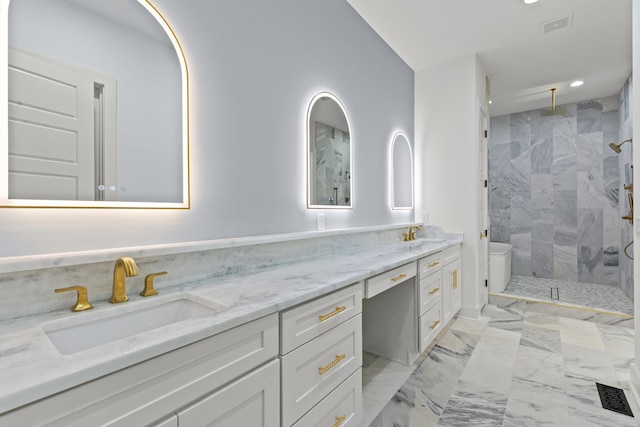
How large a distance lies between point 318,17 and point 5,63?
1725mm

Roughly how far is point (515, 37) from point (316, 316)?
9.99ft

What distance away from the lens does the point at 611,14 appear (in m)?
2.37

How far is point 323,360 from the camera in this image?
1.23m

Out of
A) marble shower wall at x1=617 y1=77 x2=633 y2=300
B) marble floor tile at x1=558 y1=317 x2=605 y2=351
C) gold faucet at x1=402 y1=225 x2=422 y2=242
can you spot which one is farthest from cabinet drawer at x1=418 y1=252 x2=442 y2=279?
marble shower wall at x1=617 y1=77 x2=633 y2=300

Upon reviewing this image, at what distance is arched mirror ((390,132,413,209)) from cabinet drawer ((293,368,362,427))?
6.01ft

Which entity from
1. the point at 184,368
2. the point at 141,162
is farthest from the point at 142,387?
the point at 141,162

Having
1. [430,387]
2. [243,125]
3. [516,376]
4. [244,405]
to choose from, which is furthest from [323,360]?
[516,376]

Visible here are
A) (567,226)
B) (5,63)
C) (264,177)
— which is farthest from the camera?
(567,226)

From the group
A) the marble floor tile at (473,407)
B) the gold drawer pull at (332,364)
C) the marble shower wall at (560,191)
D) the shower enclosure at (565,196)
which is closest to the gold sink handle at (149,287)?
the gold drawer pull at (332,364)

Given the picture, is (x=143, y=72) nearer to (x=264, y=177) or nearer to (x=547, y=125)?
(x=264, y=177)

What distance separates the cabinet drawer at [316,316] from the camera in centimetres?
106

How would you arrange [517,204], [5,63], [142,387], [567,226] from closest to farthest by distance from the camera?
[142,387] → [5,63] → [567,226] → [517,204]

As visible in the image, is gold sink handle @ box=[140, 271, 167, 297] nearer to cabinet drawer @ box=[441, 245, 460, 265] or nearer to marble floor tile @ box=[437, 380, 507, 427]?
marble floor tile @ box=[437, 380, 507, 427]

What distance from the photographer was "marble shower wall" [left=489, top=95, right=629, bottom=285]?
413cm
